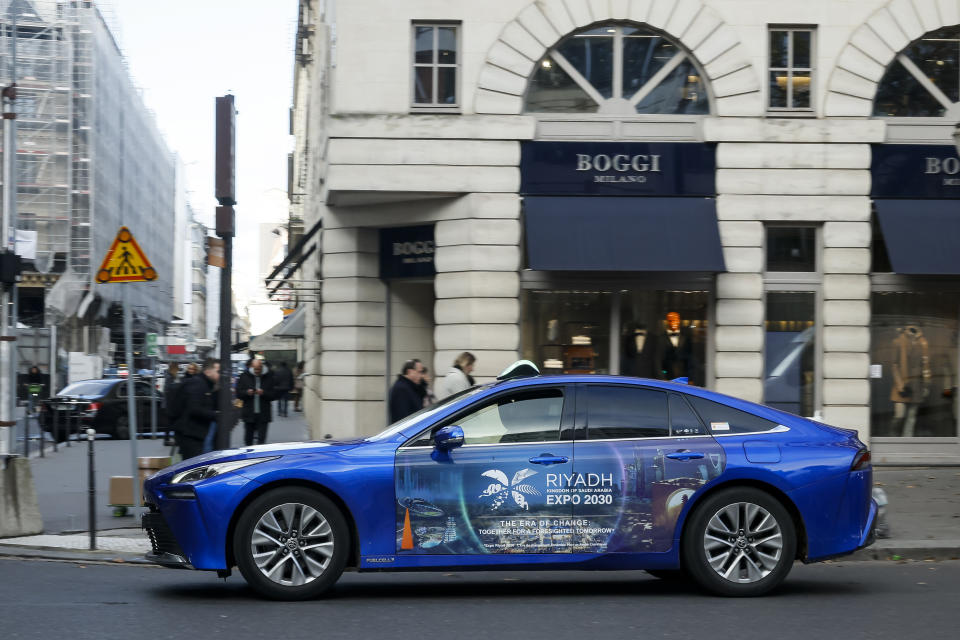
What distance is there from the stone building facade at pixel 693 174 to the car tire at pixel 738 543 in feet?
33.3

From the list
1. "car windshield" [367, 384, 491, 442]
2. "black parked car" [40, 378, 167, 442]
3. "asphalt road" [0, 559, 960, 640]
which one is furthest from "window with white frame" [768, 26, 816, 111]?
"black parked car" [40, 378, 167, 442]

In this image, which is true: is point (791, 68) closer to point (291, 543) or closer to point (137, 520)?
point (137, 520)

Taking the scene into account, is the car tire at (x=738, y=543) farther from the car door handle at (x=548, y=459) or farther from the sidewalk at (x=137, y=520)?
the sidewalk at (x=137, y=520)

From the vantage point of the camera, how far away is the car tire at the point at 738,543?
848cm

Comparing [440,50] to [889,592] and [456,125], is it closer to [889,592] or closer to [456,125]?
[456,125]

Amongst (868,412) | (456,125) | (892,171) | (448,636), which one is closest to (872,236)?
(892,171)

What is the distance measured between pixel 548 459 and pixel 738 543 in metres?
1.37

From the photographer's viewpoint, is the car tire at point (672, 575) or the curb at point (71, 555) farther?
the curb at point (71, 555)

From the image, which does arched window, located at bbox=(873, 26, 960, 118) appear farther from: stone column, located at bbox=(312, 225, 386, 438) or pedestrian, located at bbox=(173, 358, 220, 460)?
pedestrian, located at bbox=(173, 358, 220, 460)

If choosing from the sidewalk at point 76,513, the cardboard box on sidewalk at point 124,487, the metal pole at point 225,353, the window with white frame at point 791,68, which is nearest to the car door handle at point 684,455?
the sidewalk at point 76,513

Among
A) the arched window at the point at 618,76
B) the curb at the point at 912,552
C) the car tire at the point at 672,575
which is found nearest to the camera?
the car tire at the point at 672,575

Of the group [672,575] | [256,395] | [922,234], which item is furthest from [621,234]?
[672,575]

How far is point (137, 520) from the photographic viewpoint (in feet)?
44.2

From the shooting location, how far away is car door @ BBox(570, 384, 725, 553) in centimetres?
837
